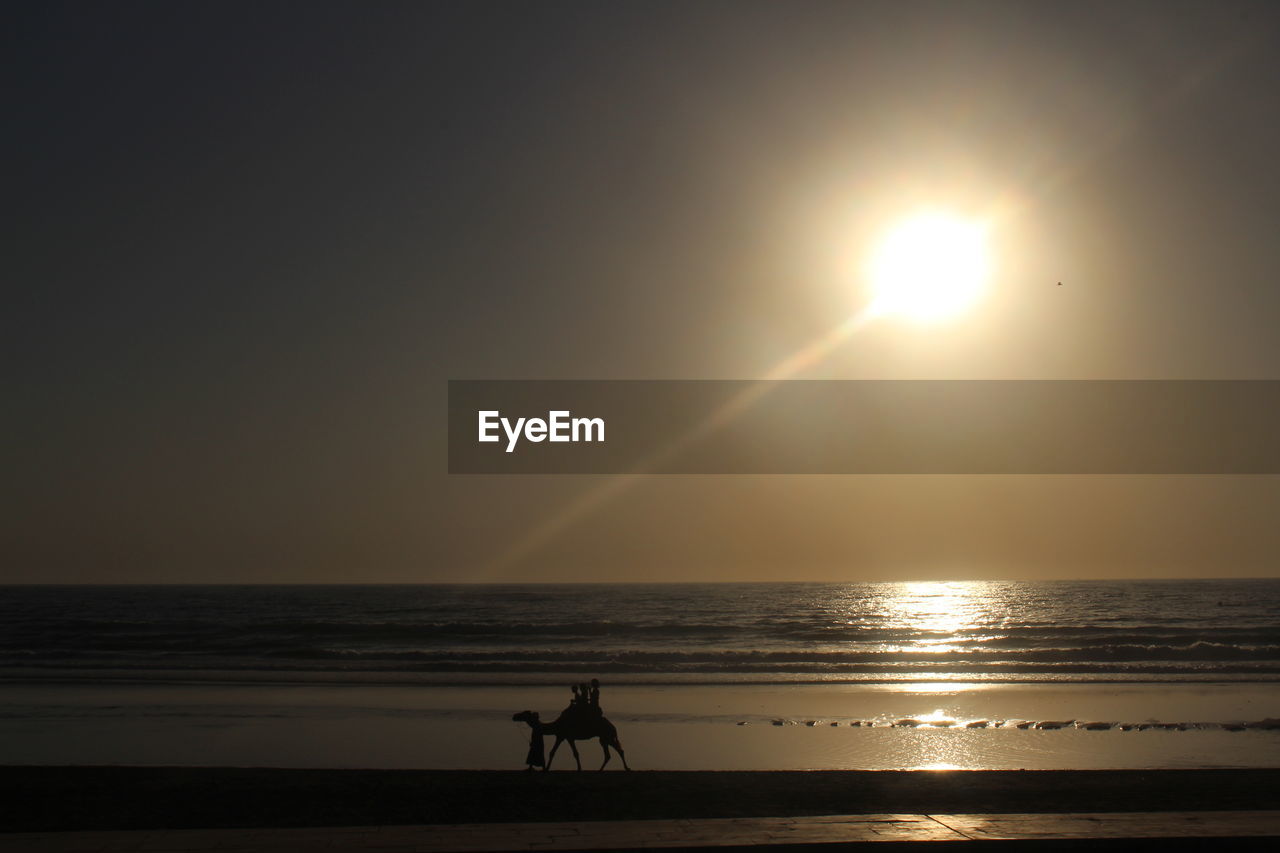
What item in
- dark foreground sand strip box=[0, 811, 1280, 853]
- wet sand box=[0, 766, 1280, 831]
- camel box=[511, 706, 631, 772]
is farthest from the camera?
camel box=[511, 706, 631, 772]

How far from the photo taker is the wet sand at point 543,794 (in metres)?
10.8

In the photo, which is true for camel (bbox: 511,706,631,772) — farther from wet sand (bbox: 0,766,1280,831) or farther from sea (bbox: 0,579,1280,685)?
sea (bbox: 0,579,1280,685)

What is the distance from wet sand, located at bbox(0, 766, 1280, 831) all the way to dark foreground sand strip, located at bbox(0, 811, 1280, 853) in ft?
11.2

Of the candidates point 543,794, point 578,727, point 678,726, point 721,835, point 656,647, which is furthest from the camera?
point 656,647

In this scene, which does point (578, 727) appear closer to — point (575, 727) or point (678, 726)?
point (575, 727)

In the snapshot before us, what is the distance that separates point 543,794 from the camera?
11.8 meters

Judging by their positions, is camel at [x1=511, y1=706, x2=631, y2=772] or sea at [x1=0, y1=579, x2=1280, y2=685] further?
sea at [x1=0, y1=579, x2=1280, y2=685]

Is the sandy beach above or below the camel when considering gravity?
below

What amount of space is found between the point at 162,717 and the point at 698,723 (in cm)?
1002

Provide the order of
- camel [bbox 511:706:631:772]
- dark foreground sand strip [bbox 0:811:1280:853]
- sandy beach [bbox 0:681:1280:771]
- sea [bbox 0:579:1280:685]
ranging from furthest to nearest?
sea [bbox 0:579:1280:685]
sandy beach [bbox 0:681:1280:771]
camel [bbox 511:706:631:772]
dark foreground sand strip [bbox 0:811:1280:853]

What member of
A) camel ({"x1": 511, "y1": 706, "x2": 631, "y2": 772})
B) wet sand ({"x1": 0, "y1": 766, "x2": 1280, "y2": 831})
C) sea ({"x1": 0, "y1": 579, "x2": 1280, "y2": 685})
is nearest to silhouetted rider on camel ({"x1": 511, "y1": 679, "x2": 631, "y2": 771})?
camel ({"x1": 511, "y1": 706, "x2": 631, "y2": 772})

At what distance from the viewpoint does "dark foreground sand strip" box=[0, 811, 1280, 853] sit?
680 centimetres

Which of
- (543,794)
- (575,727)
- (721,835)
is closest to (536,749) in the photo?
(575,727)

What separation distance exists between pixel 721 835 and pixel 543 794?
5.18 meters
